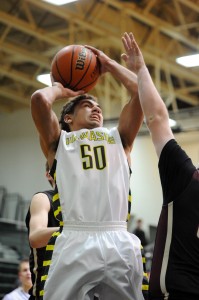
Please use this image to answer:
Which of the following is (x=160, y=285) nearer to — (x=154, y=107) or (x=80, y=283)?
(x=80, y=283)

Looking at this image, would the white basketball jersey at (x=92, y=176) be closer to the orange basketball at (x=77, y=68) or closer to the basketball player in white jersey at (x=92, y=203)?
the basketball player in white jersey at (x=92, y=203)

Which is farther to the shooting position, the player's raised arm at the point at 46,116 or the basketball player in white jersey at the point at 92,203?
the player's raised arm at the point at 46,116

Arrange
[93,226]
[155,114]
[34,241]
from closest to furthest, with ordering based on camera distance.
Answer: [155,114] < [93,226] < [34,241]

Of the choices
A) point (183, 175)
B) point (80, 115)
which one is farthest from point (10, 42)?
point (183, 175)

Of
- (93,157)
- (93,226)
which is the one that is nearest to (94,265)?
(93,226)

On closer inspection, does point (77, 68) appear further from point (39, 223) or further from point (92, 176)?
point (39, 223)

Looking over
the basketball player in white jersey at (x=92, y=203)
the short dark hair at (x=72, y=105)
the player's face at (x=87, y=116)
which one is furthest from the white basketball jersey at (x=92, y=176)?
the short dark hair at (x=72, y=105)

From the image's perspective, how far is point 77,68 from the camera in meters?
3.84

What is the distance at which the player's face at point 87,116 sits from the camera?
3801mm

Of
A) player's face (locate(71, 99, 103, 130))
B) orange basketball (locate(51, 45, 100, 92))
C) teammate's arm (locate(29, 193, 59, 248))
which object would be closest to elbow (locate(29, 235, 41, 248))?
teammate's arm (locate(29, 193, 59, 248))

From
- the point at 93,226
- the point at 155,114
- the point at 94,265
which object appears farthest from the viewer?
the point at 93,226

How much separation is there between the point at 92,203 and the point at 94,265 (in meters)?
0.36

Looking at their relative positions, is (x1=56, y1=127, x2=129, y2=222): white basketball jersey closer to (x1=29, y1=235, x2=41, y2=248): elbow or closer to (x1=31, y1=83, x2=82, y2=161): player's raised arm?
(x1=31, y1=83, x2=82, y2=161): player's raised arm

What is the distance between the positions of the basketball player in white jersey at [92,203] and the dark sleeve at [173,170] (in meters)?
0.64
